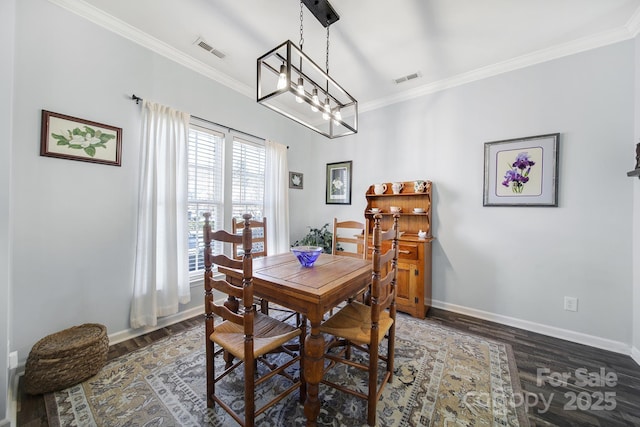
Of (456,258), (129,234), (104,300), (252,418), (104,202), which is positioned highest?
(104,202)

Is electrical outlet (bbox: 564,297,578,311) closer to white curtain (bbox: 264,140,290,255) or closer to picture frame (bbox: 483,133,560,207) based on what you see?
picture frame (bbox: 483,133,560,207)

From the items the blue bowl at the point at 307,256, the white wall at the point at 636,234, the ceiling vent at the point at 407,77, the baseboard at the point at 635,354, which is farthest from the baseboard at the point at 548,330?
the ceiling vent at the point at 407,77

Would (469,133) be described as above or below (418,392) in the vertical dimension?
above

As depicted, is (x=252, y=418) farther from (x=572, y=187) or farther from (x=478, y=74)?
(x=478, y=74)

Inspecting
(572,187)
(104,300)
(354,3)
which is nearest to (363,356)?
(104,300)

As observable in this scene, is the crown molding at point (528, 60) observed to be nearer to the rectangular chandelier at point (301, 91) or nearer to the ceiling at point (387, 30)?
the ceiling at point (387, 30)

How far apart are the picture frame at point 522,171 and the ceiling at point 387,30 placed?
2.91 ft

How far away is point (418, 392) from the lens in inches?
65.5

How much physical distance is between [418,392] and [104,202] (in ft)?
9.99

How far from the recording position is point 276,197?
3691 millimetres

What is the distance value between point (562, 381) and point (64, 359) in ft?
11.9

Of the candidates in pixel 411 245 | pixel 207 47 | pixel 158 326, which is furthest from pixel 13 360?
pixel 411 245

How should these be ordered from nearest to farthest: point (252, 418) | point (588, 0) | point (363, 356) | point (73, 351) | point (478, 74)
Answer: point (252, 418)
point (73, 351)
point (588, 0)
point (363, 356)
point (478, 74)

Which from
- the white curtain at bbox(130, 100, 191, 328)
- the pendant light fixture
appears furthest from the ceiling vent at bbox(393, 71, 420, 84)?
the white curtain at bbox(130, 100, 191, 328)
